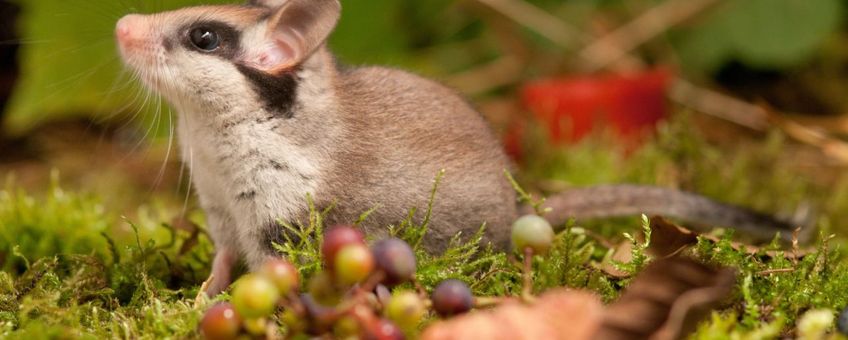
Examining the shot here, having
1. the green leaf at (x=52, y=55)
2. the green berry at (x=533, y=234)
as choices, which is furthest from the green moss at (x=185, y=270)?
the green leaf at (x=52, y=55)

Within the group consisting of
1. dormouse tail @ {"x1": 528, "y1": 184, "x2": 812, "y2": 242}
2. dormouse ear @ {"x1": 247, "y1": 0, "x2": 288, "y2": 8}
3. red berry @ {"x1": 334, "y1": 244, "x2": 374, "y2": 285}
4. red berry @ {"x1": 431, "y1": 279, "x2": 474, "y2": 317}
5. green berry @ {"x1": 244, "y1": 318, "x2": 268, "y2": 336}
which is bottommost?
dormouse tail @ {"x1": 528, "y1": 184, "x2": 812, "y2": 242}

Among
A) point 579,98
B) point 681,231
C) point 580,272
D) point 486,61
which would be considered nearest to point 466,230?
point 580,272

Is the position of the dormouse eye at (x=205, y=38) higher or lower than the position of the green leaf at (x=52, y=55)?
higher

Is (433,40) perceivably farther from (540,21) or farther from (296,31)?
(296,31)

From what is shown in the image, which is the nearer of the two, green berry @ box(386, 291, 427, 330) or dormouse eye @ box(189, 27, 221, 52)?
green berry @ box(386, 291, 427, 330)

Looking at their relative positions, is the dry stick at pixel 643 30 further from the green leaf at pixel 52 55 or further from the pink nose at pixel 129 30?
the pink nose at pixel 129 30

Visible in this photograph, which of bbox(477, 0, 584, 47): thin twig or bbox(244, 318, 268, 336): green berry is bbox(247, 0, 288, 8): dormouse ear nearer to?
bbox(244, 318, 268, 336): green berry

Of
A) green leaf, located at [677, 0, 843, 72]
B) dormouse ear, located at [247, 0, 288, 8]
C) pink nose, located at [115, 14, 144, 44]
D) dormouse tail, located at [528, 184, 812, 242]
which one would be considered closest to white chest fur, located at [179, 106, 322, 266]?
pink nose, located at [115, 14, 144, 44]
